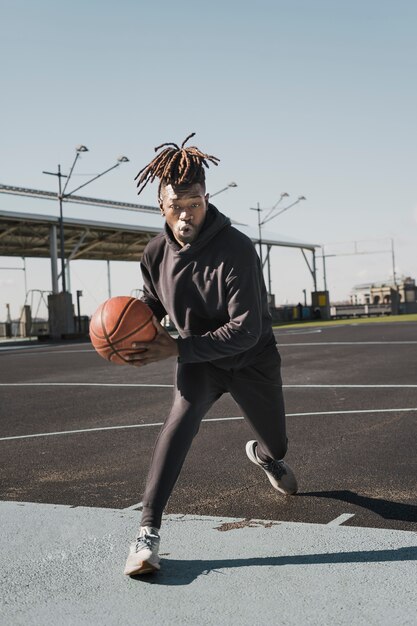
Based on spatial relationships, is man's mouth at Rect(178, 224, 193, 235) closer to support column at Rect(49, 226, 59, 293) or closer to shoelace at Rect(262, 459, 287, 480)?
shoelace at Rect(262, 459, 287, 480)

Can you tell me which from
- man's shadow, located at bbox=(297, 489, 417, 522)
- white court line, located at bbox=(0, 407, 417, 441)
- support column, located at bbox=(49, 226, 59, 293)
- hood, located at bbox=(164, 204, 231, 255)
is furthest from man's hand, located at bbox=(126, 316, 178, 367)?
support column, located at bbox=(49, 226, 59, 293)

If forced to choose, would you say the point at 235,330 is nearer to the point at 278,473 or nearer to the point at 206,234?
the point at 206,234

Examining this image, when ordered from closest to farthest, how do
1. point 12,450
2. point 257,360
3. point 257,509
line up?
point 257,360, point 257,509, point 12,450

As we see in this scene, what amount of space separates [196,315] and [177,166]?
784 mm

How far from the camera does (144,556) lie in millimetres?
3539

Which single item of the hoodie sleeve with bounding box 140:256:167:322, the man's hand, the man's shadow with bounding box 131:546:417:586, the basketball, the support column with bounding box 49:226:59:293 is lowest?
the man's shadow with bounding box 131:546:417:586

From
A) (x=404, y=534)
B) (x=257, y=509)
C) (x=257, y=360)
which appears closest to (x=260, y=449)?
(x=257, y=509)

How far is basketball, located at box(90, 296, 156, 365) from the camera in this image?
3.94 m

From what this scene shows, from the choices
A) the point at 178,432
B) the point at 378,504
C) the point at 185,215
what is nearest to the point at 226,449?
the point at 378,504

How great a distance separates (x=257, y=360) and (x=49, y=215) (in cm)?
3760

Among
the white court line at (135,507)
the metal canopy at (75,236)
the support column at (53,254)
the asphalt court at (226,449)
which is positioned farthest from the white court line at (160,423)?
the support column at (53,254)

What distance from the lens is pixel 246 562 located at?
145 inches

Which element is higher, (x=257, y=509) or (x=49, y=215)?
(x=49, y=215)

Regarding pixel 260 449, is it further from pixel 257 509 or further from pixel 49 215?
pixel 49 215
